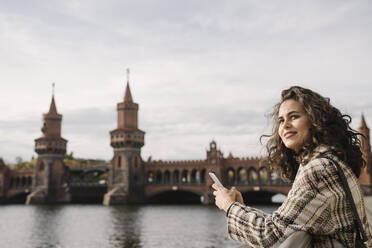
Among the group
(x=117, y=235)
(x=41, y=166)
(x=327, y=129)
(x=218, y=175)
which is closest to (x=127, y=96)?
(x=41, y=166)

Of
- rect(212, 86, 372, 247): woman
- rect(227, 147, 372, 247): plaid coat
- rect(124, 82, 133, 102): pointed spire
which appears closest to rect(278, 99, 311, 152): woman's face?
rect(212, 86, 372, 247): woman

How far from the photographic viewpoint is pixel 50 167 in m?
71.9

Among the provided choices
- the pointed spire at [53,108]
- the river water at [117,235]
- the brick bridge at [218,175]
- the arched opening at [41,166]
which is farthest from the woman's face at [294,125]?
the pointed spire at [53,108]

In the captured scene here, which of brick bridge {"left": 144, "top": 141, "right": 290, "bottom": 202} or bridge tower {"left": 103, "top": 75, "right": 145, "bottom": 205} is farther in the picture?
bridge tower {"left": 103, "top": 75, "right": 145, "bottom": 205}

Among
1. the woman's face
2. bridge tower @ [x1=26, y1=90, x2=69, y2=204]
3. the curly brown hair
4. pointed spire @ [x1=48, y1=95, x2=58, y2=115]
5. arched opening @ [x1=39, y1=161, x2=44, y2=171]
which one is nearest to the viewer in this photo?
the curly brown hair

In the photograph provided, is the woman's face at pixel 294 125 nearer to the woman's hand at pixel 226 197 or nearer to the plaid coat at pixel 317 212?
the plaid coat at pixel 317 212

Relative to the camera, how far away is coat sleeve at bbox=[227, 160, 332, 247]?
2.18 metres

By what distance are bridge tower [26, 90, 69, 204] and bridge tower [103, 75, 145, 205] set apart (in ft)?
38.2

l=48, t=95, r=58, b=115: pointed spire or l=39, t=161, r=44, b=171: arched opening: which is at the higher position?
l=48, t=95, r=58, b=115: pointed spire

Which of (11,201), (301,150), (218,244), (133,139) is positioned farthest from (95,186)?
(301,150)

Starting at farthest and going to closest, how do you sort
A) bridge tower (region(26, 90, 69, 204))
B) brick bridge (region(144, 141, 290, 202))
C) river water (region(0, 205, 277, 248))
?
1. bridge tower (region(26, 90, 69, 204))
2. brick bridge (region(144, 141, 290, 202))
3. river water (region(0, 205, 277, 248))

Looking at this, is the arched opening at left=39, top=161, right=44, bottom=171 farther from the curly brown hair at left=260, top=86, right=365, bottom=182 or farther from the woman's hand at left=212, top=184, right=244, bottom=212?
the curly brown hair at left=260, top=86, right=365, bottom=182

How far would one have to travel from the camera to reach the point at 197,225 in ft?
97.2

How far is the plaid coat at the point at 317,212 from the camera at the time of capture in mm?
2186
